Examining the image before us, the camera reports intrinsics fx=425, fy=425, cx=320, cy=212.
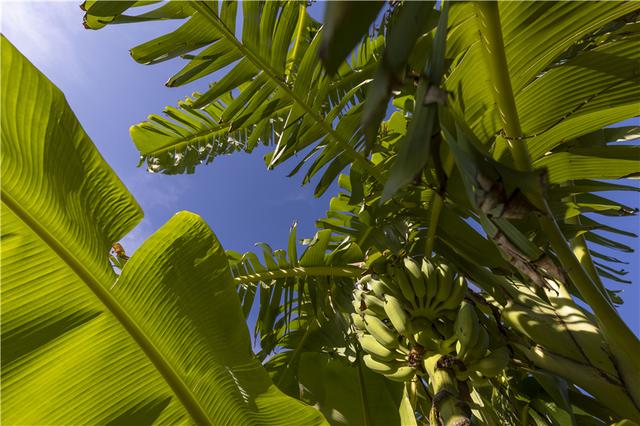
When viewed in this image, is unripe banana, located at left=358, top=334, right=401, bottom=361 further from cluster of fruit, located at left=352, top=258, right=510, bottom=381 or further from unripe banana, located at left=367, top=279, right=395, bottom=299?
unripe banana, located at left=367, top=279, right=395, bottom=299

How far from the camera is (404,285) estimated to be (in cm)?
105

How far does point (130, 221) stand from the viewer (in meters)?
0.93

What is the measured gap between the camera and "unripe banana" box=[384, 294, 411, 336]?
95cm

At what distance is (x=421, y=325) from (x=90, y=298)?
0.73 meters

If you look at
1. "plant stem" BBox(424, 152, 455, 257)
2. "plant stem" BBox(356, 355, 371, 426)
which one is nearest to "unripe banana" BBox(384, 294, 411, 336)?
"plant stem" BBox(424, 152, 455, 257)

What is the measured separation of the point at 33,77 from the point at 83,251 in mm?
346

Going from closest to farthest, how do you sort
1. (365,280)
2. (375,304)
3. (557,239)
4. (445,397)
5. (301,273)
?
1. (445,397)
2. (557,239)
3. (375,304)
4. (365,280)
5. (301,273)

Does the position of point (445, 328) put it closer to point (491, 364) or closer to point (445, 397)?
point (491, 364)

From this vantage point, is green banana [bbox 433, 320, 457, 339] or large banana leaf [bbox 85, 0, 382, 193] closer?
green banana [bbox 433, 320, 457, 339]

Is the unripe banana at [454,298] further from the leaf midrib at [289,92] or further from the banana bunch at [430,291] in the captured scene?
the leaf midrib at [289,92]

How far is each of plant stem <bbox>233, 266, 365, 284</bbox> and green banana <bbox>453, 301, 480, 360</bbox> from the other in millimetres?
539

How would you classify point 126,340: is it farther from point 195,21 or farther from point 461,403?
point 195,21

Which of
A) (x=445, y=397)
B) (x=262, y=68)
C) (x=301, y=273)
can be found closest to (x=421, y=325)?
(x=445, y=397)

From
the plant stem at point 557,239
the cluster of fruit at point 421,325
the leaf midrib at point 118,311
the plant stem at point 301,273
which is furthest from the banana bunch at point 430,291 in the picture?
the leaf midrib at point 118,311
